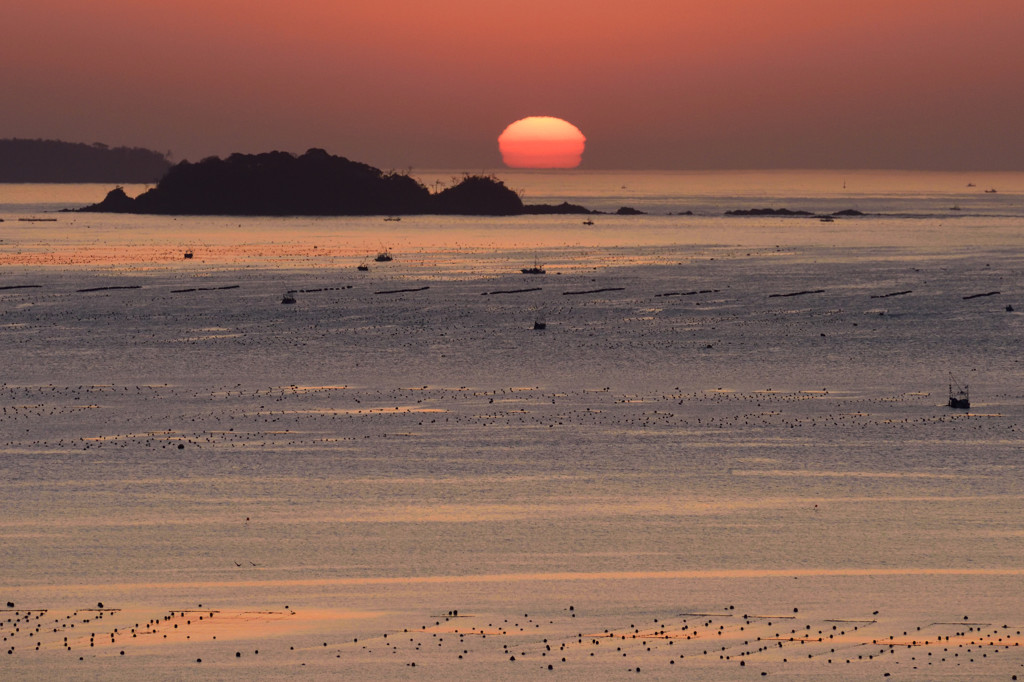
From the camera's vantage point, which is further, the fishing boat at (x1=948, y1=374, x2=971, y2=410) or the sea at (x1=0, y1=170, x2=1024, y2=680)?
the fishing boat at (x1=948, y1=374, x2=971, y2=410)

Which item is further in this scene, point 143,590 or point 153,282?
point 153,282

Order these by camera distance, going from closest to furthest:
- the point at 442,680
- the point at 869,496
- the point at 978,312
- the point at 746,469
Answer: the point at 442,680 → the point at 869,496 → the point at 746,469 → the point at 978,312

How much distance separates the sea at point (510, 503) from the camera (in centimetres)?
1941

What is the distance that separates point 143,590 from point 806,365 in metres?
40.4

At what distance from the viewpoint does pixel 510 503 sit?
95.2 feet

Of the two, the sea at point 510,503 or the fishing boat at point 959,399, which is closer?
the sea at point 510,503

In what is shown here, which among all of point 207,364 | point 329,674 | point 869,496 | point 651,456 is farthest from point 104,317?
point 329,674

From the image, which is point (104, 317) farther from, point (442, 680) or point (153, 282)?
point (442, 680)

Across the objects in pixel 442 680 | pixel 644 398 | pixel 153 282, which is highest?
pixel 153 282

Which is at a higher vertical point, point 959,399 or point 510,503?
point 959,399

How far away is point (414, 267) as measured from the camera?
136 meters

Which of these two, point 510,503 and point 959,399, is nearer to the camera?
point 510,503

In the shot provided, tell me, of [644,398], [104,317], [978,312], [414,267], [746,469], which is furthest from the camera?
[414,267]

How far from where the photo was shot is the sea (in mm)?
19406
